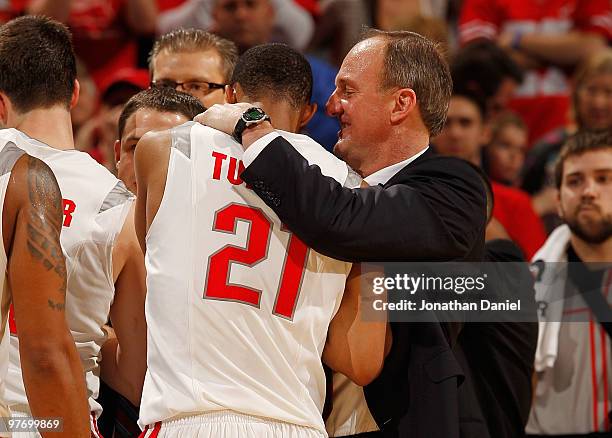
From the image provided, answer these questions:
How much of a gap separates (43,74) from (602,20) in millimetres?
6174

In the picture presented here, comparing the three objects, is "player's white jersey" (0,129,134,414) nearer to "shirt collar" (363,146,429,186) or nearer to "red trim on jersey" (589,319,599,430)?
"shirt collar" (363,146,429,186)

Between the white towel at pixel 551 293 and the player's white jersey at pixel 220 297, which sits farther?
the white towel at pixel 551 293

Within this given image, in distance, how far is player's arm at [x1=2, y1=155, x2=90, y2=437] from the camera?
3031 millimetres

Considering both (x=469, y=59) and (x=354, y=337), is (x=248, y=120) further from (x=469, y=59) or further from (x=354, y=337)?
(x=469, y=59)

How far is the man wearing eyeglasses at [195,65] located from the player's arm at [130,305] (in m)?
1.24

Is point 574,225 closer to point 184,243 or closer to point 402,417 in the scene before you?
point 402,417

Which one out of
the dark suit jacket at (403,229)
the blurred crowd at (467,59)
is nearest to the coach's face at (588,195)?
the blurred crowd at (467,59)

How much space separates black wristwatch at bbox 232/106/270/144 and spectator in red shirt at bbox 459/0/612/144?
5.53m

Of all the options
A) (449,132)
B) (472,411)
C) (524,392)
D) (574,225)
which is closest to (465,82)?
(449,132)

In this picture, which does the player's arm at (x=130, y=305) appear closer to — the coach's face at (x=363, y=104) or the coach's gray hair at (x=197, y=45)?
the coach's face at (x=363, y=104)

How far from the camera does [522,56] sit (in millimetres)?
8602

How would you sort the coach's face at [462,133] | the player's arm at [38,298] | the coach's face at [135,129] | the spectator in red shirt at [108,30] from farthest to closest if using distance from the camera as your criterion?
1. the spectator in red shirt at [108,30]
2. the coach's face at [462,133]
3. the coach's face at [135,129]
4. the player's arm at [38,298]

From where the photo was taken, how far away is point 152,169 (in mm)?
3289

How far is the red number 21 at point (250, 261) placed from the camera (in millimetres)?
3209
